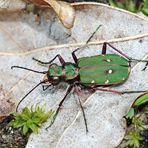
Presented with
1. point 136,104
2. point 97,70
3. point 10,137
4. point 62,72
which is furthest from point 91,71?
point 10,137

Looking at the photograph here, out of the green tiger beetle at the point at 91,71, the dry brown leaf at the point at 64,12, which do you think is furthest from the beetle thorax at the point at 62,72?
the dry brown leaf at the point at 64,12

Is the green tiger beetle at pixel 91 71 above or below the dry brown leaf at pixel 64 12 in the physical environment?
below

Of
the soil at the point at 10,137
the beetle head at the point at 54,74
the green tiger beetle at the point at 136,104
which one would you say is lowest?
the soil at the point at 10,137

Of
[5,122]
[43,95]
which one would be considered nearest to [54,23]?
[43,95]

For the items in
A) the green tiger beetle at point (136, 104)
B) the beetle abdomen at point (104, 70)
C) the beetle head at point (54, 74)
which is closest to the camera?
the green tiger beetle at point (136, 104)

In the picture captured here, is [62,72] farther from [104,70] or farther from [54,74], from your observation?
[104,70]

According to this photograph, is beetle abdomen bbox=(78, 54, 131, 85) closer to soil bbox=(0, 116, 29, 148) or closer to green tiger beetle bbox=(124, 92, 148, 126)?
green tiger beetle bbox=(124, 92, 148, 126)

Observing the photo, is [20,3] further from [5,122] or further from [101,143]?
[101,143]

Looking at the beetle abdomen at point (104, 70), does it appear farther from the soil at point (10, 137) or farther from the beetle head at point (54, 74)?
the soil at point (10, 137)
